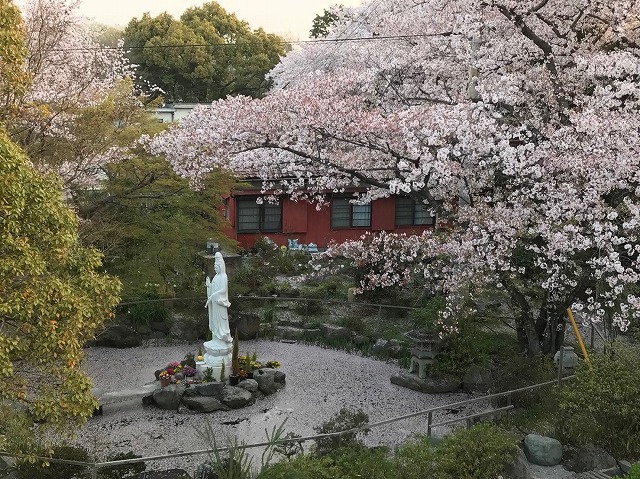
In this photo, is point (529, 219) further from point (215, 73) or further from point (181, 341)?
point (215, 73)

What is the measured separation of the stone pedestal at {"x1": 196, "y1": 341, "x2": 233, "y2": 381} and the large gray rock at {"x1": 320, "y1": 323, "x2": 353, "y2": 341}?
405 centimetres

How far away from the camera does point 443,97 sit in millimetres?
17250

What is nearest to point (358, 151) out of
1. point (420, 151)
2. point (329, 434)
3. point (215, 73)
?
point (420, 151)

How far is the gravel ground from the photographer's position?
11.5 meters

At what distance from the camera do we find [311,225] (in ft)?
86.8

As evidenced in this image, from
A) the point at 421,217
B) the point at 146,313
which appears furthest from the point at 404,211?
the point at 146,313

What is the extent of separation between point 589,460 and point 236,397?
6.91 m

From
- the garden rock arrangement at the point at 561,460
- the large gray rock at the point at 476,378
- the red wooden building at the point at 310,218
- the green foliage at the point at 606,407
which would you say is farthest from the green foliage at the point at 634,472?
the red wooden building at the point at 310,218

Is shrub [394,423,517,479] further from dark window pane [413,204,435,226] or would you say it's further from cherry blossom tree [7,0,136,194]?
dark window pane [413,204,435,226]

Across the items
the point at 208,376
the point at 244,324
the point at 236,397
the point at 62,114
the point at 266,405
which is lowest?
the point at 266,405

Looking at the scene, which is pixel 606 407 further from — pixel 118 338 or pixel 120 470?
pixel 118 338

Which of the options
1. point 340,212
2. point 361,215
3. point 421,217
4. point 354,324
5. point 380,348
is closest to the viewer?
point 380,348

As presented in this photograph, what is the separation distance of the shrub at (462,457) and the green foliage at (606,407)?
1800 mm

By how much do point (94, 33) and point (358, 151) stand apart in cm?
1848
